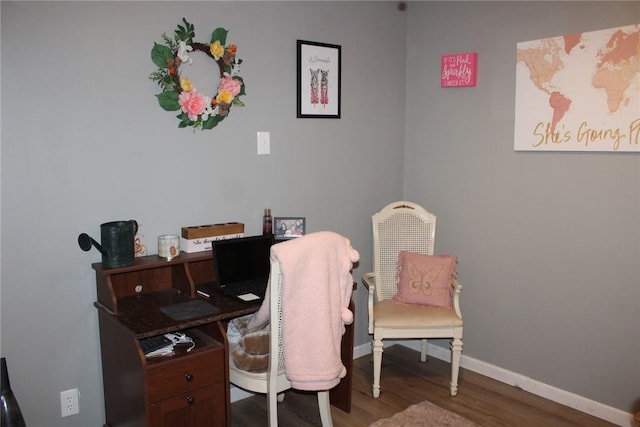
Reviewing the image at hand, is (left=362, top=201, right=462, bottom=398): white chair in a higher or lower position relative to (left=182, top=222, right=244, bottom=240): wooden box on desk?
lower

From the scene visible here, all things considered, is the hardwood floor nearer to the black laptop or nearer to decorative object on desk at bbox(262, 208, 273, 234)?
the black laptop

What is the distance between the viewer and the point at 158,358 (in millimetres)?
2270

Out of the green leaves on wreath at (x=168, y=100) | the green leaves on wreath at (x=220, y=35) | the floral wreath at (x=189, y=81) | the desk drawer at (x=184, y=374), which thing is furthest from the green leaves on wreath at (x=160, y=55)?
the desk drawer at (x=184, y=374)

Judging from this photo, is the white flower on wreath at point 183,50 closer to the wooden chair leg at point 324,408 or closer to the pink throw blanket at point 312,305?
the pink throw blanket at point 312,305

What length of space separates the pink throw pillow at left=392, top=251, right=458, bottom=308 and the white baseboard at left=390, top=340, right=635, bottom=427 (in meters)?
0.49

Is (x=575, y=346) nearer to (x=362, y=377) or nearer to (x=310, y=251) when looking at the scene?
(x=362, y=377)

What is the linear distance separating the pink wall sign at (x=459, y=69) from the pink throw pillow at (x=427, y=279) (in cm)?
108

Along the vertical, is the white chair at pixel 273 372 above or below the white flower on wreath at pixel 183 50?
below

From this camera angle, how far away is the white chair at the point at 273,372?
7.45ft

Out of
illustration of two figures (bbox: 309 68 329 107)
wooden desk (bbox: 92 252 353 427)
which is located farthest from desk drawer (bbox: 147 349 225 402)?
illustration of two figures (bbox: 309 68 329 107)

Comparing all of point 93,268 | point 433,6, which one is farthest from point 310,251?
point 433,6

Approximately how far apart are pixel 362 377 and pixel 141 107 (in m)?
2.06

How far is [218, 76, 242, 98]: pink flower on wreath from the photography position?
277cm

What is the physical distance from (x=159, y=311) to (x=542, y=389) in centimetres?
221
